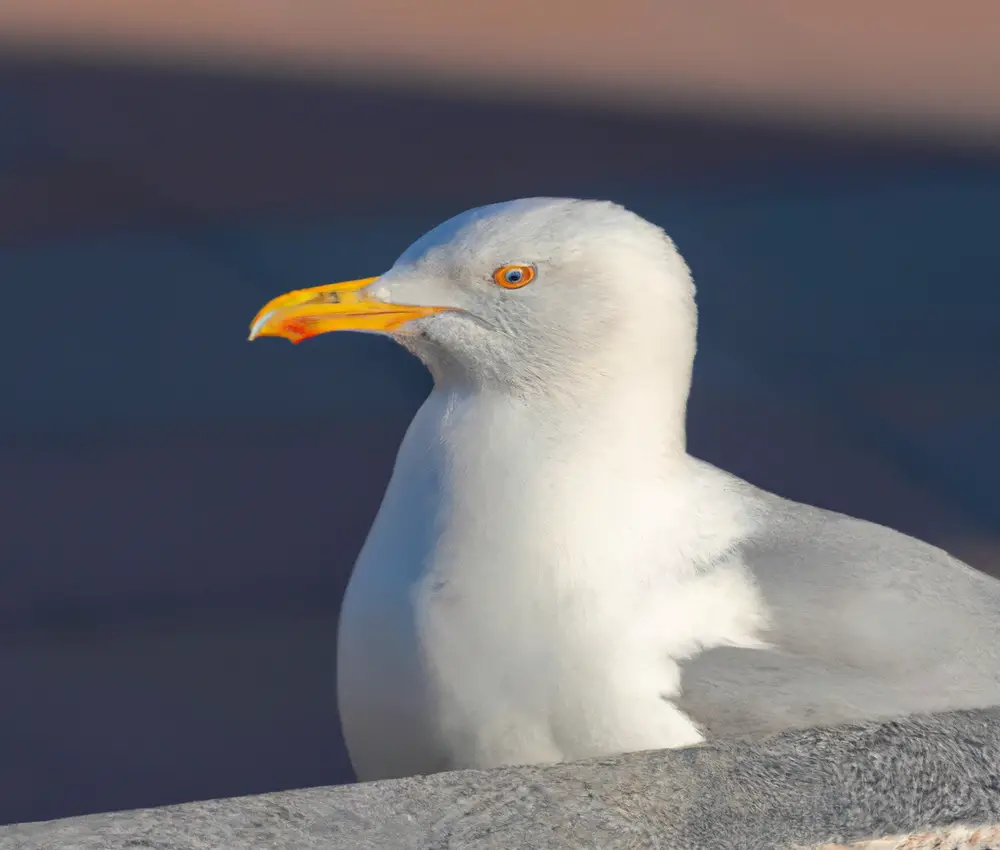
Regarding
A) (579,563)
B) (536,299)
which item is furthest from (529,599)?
(536,299)

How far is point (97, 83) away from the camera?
504 centimetres

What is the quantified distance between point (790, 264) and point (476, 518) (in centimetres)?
279

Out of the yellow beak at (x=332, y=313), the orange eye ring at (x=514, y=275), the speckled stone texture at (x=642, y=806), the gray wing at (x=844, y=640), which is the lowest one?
the speckled stone texture at (x=642, y=806)

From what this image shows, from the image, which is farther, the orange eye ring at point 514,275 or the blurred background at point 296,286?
the blurred background at point 296,286

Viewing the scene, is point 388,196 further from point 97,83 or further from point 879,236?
point 879,236

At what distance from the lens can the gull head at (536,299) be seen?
191 cm

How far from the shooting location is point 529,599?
Answer: 1839 millimetres

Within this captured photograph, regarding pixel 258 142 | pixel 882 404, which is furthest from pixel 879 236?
pixel 258 142

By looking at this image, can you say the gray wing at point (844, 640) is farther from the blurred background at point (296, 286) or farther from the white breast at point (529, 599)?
the blurred background at point (296, 286)

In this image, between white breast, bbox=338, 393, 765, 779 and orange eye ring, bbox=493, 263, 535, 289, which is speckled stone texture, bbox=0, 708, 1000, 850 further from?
orange eye ring, bbox=493, 263, 535, 289

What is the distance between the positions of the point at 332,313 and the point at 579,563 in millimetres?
413

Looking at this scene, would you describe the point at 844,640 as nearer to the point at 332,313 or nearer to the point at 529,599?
the point at 529,599

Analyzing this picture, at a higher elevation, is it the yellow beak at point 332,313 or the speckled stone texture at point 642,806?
the yellow beak at point 332,313

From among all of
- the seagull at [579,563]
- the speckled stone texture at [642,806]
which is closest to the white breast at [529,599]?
the seagull at [579,563]
